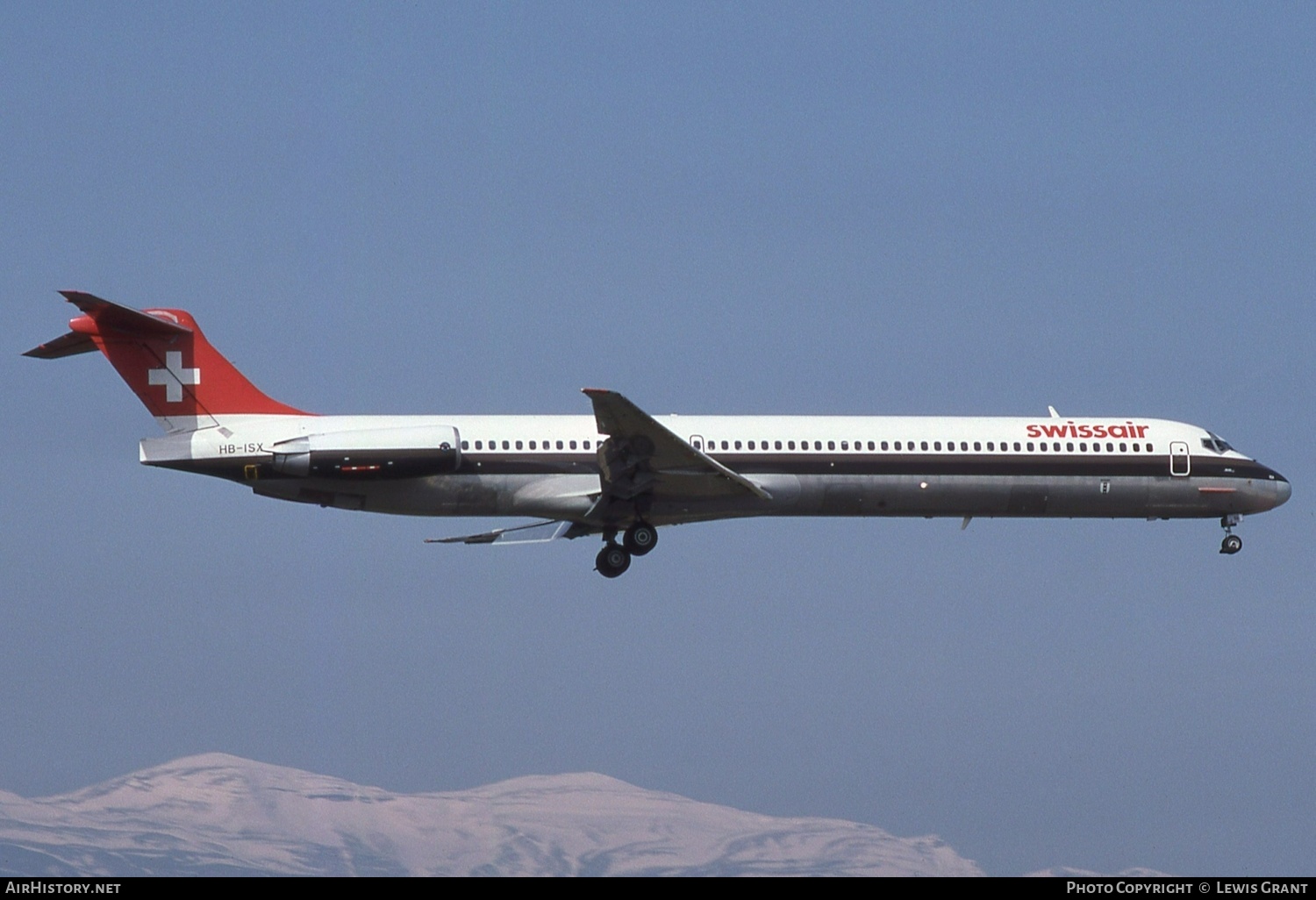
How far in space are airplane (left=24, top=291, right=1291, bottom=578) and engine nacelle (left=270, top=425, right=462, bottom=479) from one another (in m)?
0.03

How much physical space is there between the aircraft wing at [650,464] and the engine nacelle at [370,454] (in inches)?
112

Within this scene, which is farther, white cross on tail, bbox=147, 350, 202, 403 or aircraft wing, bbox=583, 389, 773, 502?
white cross on tail, bbox=147, 350, 202, 403

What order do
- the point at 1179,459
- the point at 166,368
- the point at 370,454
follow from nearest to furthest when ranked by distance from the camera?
the point at 370,454 → the point at 166,368 → the point at 1179,459

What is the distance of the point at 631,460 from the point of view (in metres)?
33.1

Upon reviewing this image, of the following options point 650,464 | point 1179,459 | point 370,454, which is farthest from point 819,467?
point 370,454

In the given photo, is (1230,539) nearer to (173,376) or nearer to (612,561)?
(612,561)

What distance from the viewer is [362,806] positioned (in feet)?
157

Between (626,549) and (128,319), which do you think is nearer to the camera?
(128,319)

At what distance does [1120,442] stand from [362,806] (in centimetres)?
2293

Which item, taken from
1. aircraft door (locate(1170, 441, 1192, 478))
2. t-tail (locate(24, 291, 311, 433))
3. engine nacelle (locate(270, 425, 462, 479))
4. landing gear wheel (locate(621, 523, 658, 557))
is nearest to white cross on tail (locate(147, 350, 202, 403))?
t-tail (locate(24, 291, 311, 433))

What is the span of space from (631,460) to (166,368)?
871cm

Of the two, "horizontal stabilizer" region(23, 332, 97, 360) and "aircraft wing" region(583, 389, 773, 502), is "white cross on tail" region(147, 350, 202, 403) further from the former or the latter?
"aircraft wing" region(583, 389, 773, 502)

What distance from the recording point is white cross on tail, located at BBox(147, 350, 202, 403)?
32.9 m
